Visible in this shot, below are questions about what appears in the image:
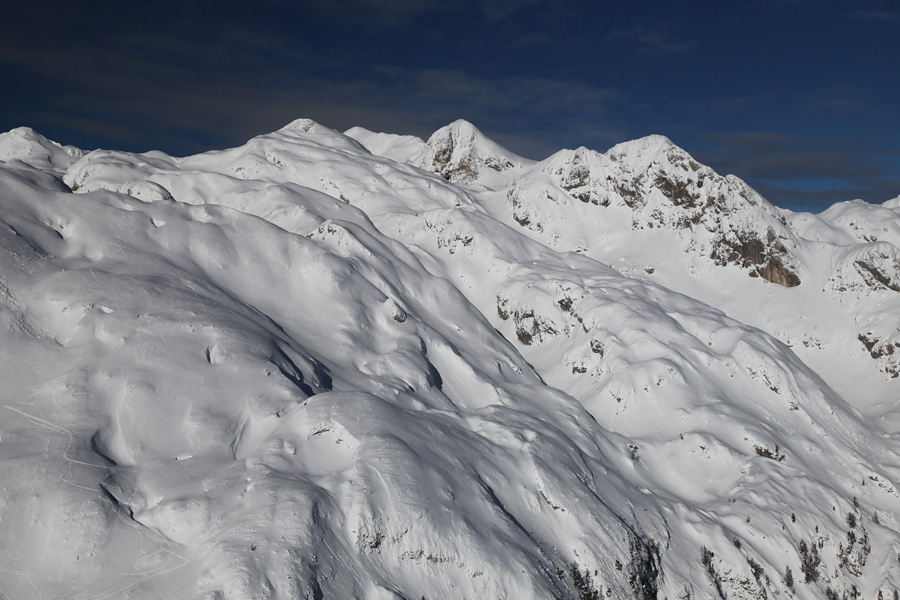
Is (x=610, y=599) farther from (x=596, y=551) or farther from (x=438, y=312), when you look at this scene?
(x=438, y=312)

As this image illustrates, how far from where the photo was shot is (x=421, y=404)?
109 feet

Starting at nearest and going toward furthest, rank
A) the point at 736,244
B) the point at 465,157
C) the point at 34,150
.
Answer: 1. the point at 736,244
2. the point at 34,150
3. the point at 465,157

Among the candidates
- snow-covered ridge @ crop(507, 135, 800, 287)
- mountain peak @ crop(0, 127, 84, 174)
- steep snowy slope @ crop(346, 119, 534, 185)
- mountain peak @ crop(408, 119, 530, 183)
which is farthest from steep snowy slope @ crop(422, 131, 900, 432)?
mountain peak @ crop(0, 127, 84, 174)

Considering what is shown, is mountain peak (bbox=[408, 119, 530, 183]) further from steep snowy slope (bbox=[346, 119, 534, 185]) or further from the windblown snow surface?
the windblown snow surface

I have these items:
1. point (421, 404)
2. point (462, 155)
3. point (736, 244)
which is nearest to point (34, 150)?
point (462, 155)

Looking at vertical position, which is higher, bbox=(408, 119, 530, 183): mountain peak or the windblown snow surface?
bbox=(408, 119, 530, 183): mountain peak

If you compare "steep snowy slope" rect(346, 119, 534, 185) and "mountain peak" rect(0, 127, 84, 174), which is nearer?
"mountain peak" rect(0, 127, 84, 174)

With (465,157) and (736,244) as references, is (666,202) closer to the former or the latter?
(736,244)

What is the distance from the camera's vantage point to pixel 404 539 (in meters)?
21.1

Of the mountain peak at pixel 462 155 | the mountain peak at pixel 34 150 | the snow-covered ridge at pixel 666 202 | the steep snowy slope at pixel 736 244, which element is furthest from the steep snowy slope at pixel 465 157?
the mountain peak at pixel 34 150

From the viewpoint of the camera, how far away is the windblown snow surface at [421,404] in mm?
19094

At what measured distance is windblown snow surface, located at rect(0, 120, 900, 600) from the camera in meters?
19.1

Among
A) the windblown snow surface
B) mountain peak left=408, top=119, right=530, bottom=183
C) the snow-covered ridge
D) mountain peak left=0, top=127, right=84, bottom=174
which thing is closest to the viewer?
the windblown snow surface

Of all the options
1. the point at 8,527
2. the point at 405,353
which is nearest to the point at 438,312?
the point at 405,353
